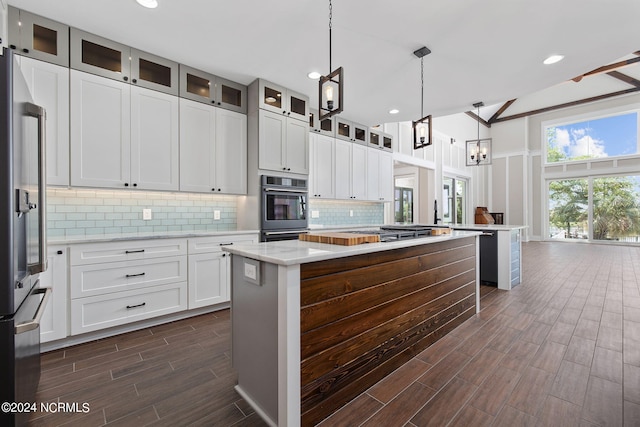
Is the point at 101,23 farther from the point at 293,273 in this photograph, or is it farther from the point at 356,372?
the point at 356,372

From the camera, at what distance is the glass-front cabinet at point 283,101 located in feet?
12.1

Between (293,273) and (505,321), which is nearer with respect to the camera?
(293,273)

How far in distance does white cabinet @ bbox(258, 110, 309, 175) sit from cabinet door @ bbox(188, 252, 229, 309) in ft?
4.18

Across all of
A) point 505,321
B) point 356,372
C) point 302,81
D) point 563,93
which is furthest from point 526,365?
point 563,93

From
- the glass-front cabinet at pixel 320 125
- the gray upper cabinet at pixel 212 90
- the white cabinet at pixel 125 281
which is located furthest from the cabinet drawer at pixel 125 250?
the glass-front cabinet at pixel 320 125

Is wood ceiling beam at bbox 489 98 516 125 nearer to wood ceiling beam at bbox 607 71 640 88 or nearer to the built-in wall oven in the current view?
wood ceiling beam at bbox 607 71 640 88

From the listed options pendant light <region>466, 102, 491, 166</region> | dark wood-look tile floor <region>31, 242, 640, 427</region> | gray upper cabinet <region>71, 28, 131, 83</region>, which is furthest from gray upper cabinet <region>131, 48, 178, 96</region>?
pendant light <region>466, 102, 491, 166</region>

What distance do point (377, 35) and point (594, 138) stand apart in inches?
419

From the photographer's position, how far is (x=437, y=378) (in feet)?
6.26

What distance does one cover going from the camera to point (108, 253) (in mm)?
2529

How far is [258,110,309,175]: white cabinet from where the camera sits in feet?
12.1

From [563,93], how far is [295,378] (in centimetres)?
1269

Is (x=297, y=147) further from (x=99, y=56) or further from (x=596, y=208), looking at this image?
(x=596, y=208)

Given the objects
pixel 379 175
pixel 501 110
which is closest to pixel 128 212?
pixel 379 175
